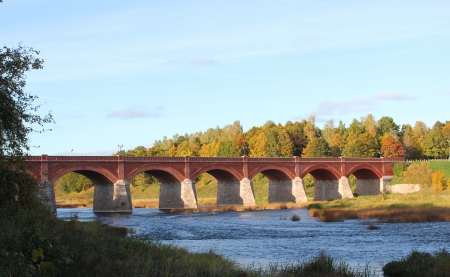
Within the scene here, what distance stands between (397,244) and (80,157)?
4241 centimetres

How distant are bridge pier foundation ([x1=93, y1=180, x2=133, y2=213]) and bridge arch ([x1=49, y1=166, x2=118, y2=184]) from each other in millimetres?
815

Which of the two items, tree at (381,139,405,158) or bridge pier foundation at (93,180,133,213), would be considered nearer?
bridge pier foundation at (93,180,133,213)

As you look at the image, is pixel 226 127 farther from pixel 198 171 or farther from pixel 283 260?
pixel 283 260

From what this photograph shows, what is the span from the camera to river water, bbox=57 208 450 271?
30.6m

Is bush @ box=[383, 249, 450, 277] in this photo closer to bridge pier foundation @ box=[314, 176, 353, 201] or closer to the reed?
the reed

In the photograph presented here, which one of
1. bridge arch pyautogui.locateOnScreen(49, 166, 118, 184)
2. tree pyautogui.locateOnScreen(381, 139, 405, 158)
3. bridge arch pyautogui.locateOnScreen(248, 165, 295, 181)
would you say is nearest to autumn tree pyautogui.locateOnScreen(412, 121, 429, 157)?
tree pyautogui.locateOnScreen(381, 139, 405, 158)

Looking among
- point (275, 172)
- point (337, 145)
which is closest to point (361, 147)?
point (337, 145)

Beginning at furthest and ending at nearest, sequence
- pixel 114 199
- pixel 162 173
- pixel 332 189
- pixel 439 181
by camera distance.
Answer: pixel 332 189, pixel 439 181, pixel 162 173, pixel 114 199

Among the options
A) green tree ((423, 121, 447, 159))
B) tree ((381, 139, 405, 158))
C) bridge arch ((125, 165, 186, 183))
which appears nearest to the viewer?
bridge arch ((125, 165, 186, 183))

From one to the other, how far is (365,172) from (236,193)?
95.2 feet

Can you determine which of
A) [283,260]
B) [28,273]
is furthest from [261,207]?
[28,273]

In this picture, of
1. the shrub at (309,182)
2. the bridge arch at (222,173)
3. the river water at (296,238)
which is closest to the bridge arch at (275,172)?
the bridge arch at (222,173)

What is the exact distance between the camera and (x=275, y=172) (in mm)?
89188

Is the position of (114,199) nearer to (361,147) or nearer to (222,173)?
(222,173)
